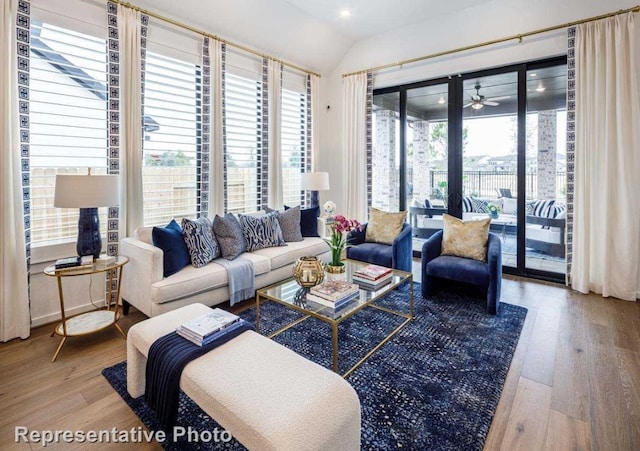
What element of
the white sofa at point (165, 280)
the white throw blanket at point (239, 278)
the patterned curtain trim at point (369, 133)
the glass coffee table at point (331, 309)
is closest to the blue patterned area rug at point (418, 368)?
the glass coffee table at point (331, 309)

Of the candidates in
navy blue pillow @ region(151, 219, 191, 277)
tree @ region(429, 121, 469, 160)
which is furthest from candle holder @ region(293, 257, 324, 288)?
tree @ region(429, 121, 469, 160)

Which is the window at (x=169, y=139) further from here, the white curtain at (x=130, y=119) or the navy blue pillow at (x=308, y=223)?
the navy blue pillow at (x=308, y=223)

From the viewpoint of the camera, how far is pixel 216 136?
4.08m

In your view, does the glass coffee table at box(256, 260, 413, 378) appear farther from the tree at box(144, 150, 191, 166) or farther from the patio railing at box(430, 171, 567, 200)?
the patio railing at box(430, 171, 567, 200)

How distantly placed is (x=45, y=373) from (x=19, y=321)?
0.74m

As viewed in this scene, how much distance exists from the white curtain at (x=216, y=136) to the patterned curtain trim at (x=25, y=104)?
66.0 inches

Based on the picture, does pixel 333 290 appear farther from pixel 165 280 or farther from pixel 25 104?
pixel 25 104

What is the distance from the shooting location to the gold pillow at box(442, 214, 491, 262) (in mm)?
3490

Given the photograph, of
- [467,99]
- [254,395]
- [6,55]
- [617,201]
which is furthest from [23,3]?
[617,201]

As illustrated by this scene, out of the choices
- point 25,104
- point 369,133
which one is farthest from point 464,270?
point 25,104

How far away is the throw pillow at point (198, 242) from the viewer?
3.20 meters

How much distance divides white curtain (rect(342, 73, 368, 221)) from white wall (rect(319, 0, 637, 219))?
0.52ft

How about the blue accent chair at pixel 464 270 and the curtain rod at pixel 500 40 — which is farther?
the curtain rod at pixel 500 40

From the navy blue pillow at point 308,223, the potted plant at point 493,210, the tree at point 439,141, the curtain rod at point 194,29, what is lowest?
the navy blue pillow at point 308,223
